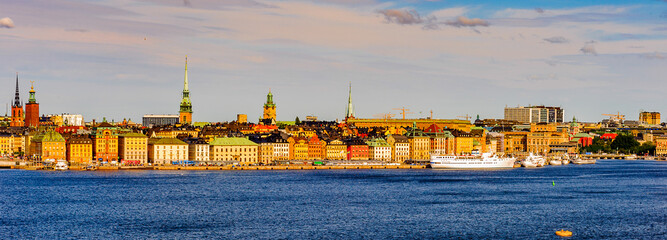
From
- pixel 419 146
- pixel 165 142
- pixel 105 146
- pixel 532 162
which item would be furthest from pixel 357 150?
pixel 105 146

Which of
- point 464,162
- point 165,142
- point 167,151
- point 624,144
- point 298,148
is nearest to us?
point 464,162

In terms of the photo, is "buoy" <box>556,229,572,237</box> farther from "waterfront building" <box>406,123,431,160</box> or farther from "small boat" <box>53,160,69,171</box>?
"waterfront building" <box>406,123,431,160</box>

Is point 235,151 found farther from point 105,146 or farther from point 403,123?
point 403,123

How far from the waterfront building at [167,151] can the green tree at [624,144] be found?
7644 centimetres

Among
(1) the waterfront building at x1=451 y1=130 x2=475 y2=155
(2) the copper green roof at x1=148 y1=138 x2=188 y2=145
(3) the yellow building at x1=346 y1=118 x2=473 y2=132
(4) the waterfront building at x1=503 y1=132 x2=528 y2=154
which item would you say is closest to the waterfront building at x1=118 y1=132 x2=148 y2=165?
(2) the copper green roof at x1=148 y1=138 x2=188 y2=145

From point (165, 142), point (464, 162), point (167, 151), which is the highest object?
point (165, 142)

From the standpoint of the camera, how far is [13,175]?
80938mm

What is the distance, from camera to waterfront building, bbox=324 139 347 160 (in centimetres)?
11090

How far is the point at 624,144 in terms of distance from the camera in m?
154

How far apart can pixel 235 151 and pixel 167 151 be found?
6583 millimetres

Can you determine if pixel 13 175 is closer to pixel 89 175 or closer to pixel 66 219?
pixel 89 175

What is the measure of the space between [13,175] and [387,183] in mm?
29711

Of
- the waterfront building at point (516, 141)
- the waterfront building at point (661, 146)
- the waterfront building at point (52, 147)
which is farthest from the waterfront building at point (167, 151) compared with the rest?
the waterfront building at point (661, 146)

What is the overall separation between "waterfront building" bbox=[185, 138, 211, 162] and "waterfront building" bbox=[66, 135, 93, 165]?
9.58m
